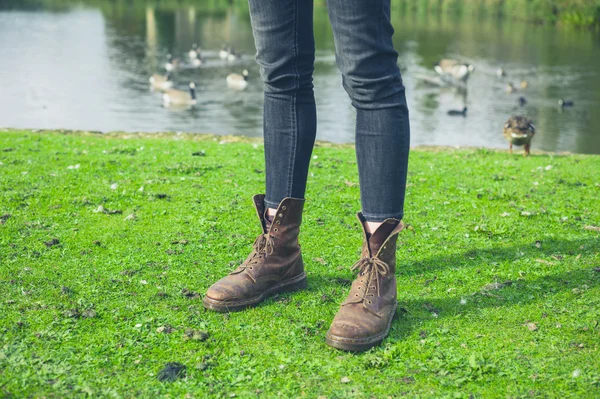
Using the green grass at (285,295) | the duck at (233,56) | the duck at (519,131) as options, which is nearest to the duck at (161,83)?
the duck at (233,56)

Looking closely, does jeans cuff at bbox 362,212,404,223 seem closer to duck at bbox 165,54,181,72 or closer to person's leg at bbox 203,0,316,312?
person's leg at bbox 203,0,316,312

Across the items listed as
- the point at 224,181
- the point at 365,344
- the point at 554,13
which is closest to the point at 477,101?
the point at 224,181

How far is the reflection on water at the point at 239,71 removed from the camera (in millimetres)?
11852

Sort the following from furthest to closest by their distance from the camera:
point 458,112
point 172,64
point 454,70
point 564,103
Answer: point 172,64 < point 454,70 < point 564,103 < point 458,112

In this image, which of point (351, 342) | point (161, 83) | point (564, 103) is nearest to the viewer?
point (351, 342)

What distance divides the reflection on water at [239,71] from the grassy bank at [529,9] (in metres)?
2.49

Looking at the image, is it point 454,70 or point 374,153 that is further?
point 454,70

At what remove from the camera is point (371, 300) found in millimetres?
2670

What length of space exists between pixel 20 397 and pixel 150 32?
2696 centimetres

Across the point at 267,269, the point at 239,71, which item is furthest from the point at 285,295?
the point at 239,71

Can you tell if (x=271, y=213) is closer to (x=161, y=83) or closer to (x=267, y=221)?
(x=267, y=221)

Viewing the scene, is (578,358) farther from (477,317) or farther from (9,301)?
Answer: (9,301)

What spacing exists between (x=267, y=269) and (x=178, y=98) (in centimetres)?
1128

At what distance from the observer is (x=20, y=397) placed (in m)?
2.19
